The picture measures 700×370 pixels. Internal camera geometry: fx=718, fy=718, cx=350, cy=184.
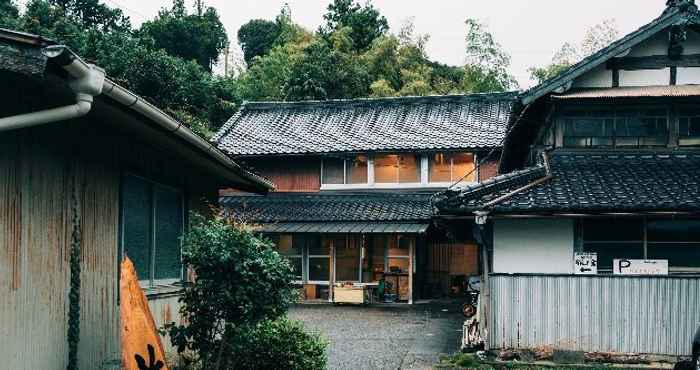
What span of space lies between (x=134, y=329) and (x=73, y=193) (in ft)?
5.06

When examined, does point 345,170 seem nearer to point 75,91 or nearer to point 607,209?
point 607,209

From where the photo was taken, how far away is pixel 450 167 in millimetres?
27391

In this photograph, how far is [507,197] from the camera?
13.7 metres

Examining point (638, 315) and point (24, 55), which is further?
point (638, 315)

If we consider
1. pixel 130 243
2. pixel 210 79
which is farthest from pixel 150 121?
pixel 210 79

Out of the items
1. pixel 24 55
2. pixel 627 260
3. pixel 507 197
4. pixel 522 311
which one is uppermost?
pixel 24 55

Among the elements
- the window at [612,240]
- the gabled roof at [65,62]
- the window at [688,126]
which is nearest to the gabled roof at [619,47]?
the window at [688,126]

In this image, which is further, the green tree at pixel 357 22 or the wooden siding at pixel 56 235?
the green tree at pixel 357 22

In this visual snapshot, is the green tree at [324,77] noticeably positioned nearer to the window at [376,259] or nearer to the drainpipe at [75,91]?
the window at [376,259]

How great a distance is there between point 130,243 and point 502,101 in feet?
78.4

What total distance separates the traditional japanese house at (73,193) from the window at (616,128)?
893 centimetres

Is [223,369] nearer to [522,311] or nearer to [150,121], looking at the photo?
[150,121]

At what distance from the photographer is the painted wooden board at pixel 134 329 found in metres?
6.97

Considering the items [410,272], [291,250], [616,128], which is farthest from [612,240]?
[291,250]
